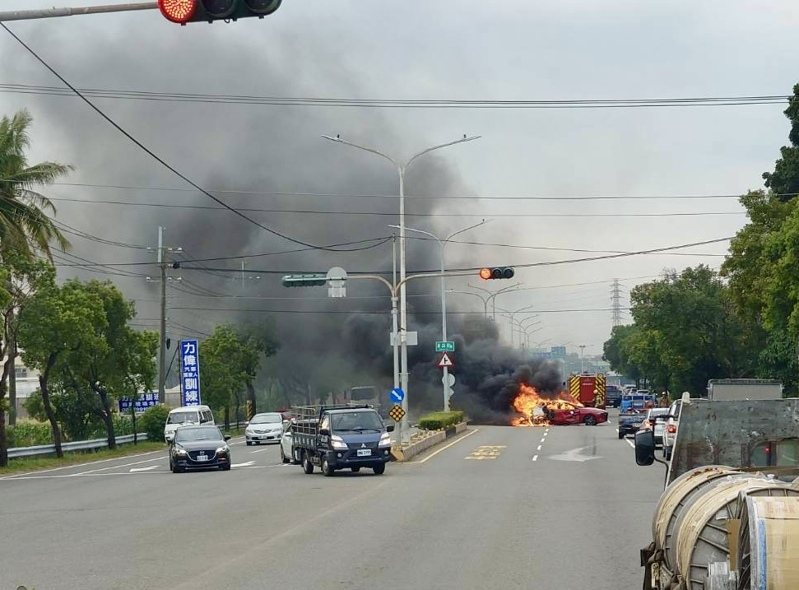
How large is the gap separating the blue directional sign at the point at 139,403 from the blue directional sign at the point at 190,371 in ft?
8.15

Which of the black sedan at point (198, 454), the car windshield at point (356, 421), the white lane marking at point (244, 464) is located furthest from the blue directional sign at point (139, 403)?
the car windshield at point (356, 421)

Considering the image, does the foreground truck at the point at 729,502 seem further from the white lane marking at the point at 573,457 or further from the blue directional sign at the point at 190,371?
the blue directional sign at the point at 190,371

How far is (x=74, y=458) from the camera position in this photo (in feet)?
153

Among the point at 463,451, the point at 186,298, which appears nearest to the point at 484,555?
the point at 463,451

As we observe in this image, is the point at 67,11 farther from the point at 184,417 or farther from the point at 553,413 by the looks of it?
the point at 553,413

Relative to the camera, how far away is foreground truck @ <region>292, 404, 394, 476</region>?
29.4m

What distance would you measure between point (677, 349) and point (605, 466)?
42.2 m

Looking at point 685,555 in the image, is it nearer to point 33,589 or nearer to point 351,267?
point 33,589

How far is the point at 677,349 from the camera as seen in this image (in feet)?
238

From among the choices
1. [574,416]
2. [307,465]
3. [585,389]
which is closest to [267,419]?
[574,416]

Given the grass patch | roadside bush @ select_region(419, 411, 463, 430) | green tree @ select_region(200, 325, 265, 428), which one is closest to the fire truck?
green tree @ select_region(200, 325, 265, 428)

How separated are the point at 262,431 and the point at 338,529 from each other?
38.7m

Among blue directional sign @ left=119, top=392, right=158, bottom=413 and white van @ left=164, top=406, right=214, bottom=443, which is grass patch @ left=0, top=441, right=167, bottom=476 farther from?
blue directional sign @ left=119, top=392, right=158, bottom=413

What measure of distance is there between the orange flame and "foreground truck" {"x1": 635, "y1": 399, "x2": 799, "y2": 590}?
60.9m
